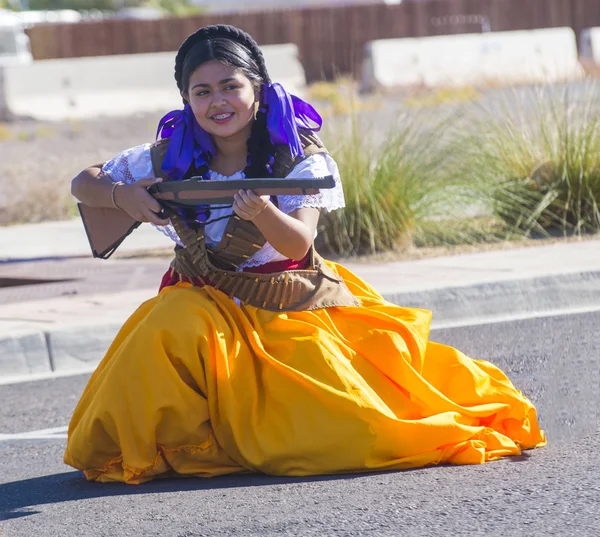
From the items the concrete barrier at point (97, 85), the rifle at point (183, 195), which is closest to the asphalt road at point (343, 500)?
the rifle at point (183, 195)

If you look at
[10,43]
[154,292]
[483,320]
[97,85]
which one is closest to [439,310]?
[483,320]

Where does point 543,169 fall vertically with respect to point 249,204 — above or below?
below

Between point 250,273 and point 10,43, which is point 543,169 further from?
point 10,43

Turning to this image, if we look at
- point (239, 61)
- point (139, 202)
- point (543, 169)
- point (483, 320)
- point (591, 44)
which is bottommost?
point (483, 320)

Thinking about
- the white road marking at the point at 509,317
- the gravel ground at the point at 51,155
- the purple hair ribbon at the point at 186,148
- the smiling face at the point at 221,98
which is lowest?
the white road marking at the point at 509,317

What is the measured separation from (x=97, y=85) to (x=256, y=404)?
821 inches

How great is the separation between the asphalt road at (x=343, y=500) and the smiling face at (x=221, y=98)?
3.77ft

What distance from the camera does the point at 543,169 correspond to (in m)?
9.61

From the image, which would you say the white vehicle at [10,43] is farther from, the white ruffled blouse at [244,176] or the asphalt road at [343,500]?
the white ruffled blouse at [244,176]

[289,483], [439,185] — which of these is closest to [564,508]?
[289,483]

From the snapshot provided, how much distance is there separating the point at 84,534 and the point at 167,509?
0.89ft

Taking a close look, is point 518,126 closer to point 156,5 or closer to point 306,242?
point 306,242

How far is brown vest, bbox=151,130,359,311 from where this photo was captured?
4.27 m

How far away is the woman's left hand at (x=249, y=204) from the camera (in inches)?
153
